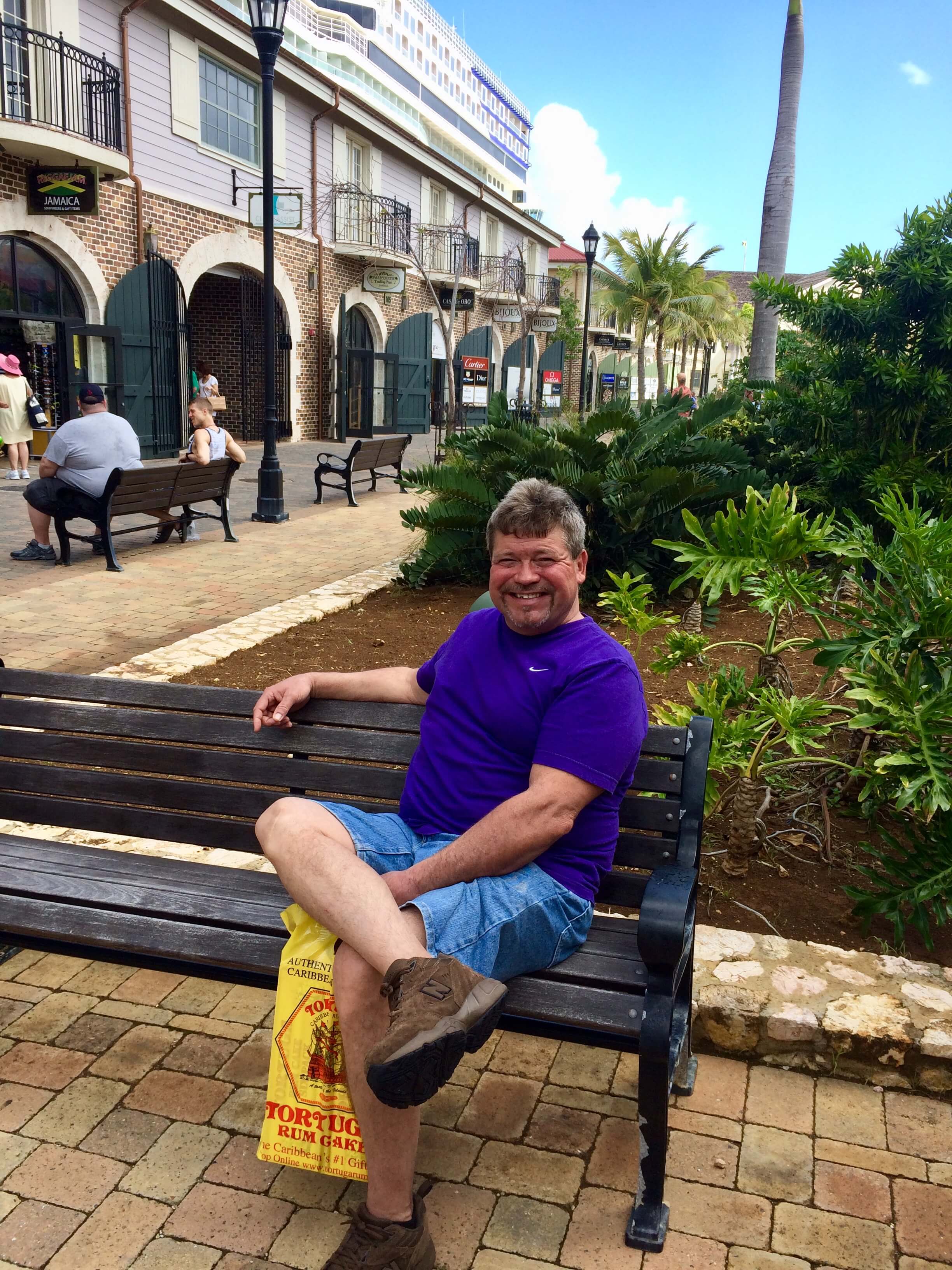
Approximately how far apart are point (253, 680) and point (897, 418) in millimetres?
4625

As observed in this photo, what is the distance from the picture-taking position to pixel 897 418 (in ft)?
23.7

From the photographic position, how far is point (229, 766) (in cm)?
289

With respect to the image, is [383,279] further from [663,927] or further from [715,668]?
[663,927]

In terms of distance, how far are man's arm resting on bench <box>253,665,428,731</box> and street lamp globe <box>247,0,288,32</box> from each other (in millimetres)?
10694

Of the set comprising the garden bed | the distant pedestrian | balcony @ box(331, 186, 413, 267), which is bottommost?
the garden bed

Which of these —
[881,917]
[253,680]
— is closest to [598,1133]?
[881,917]

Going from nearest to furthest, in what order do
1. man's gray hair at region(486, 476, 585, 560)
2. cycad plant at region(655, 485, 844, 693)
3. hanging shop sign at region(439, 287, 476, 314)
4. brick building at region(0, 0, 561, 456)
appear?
man's gray hair at region(486, 476, 585, 560) < cycad plant at region(655, 485, 844, 693) < brick building at region(0, 0, 561, 456) < hanging shop sign at region(439, 287, 476, 314)

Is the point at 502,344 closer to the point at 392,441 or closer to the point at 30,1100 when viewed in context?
the point at 392,441

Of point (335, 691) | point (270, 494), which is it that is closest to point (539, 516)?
point (335, 691)

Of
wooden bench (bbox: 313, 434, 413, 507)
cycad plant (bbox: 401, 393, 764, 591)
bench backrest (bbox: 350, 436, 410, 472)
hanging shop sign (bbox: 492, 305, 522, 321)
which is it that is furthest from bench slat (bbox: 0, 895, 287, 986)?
hanging shop sign (bbox: 492, 305, 522, 321)

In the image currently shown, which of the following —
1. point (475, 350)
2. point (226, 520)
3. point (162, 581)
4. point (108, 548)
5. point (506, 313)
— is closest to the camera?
point (162, 581)

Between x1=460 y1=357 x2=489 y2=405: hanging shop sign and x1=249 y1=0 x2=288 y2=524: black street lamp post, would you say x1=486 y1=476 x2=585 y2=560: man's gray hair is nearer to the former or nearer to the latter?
x1=249 y1=0 x2=288 y2=524: black street lamp post

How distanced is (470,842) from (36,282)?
15.9m

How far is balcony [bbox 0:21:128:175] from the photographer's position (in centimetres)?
1388
